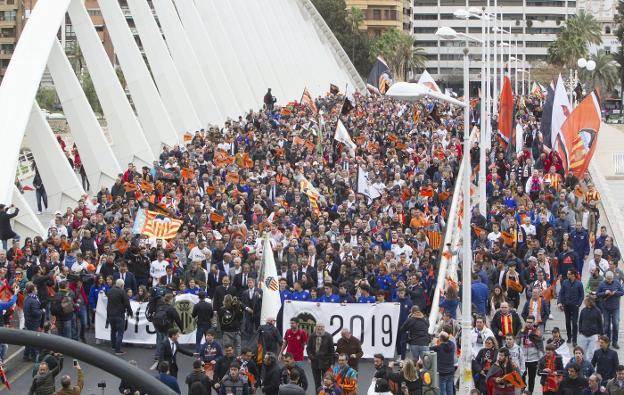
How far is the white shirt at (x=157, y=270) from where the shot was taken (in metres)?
19.4

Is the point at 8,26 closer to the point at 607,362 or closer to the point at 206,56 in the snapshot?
the point at 206,56

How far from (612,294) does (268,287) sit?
470 centimetres

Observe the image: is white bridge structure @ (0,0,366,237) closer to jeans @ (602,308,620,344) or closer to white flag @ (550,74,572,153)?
white flag @ (550,74,572,153)

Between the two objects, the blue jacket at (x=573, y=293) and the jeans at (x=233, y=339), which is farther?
the blue jacket at (x=573, y=293)

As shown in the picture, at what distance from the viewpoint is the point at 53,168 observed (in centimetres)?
2923

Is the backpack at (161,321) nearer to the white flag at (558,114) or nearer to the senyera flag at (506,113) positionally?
the white flag at (558,114)

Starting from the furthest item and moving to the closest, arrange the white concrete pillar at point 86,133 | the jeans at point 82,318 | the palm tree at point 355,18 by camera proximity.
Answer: the palm tree at point 355,18, the white concrete pillar at point 86,133, the jeans at point 82,318

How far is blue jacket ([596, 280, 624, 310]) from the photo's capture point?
1797 cm

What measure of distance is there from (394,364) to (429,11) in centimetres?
15472

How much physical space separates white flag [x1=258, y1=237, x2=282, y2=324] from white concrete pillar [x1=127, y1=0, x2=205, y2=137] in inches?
917

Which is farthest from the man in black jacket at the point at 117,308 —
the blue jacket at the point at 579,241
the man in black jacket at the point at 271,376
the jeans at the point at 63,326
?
the blue jacket at the point at 579,241

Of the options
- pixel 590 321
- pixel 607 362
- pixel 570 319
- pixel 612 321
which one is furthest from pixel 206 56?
pixel 607 362

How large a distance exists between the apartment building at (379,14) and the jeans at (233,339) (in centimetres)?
13474

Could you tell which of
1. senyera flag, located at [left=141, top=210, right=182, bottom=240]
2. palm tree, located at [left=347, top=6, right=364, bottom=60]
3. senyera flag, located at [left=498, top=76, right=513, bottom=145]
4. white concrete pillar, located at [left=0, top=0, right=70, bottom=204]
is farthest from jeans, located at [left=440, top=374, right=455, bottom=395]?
palm tree, located at [left=347, top=6, right=364, bottom=60]
